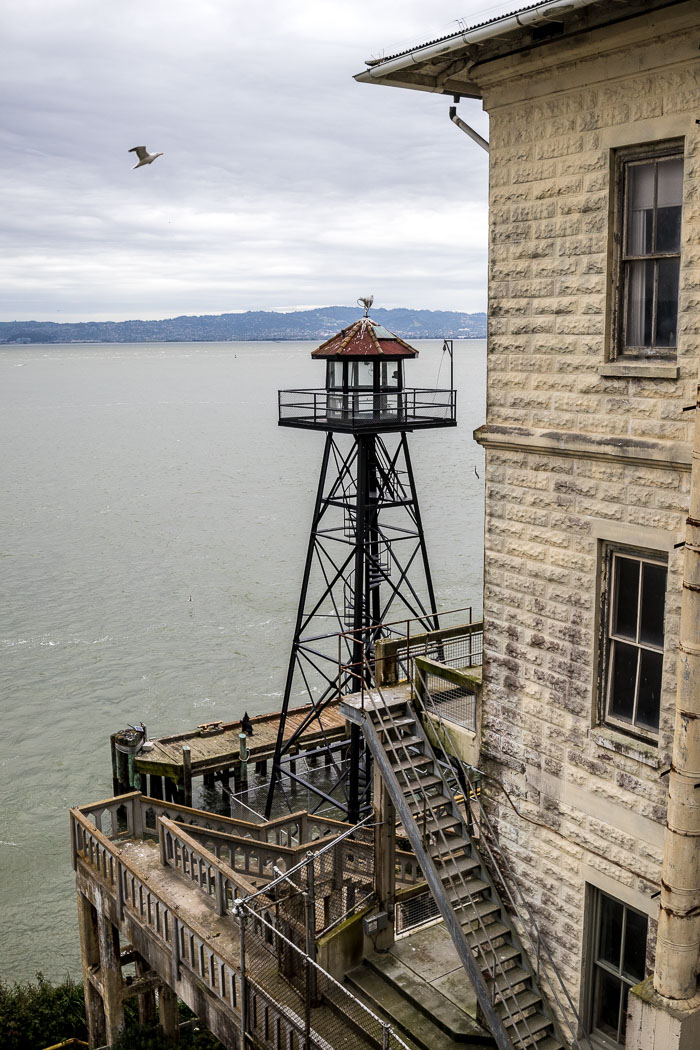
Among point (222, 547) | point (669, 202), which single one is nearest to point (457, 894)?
point (669, 202)

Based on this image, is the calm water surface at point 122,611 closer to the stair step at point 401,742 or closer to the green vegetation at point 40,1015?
the green vegetation at point 40,1015

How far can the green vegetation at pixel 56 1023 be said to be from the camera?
1781cm

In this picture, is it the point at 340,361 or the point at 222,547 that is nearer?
the point at 340,361

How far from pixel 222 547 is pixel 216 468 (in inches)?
1684

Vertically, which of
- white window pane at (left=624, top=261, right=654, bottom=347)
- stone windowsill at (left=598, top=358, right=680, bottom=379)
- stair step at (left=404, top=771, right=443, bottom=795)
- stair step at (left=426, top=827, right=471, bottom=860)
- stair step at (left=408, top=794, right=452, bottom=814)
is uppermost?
white window pane at (left=624, top=261, right=654, bottom=347)

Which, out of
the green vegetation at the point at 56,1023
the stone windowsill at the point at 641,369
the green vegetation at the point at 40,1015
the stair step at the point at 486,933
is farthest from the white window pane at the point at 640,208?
the green vegetation at the point at 40,1015

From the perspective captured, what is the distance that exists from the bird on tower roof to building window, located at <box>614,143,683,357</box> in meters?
14.2

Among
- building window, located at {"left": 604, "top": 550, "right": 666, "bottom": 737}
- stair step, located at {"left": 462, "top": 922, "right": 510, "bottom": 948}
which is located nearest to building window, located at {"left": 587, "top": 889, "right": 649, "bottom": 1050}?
stair step, located at {"left": 462, "top": 922, "right": 510, "bottom": 948}

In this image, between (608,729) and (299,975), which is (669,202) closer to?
(608,729)

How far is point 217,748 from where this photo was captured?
31.7m

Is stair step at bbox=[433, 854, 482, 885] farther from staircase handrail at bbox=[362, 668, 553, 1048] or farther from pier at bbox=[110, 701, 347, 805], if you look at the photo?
pier at bbox=[110, 701, 347, 805]

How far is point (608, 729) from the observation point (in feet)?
35.6

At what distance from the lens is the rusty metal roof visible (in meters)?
24.3

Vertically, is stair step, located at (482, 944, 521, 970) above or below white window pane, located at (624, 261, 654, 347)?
below
